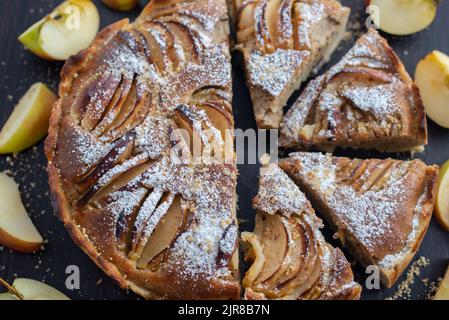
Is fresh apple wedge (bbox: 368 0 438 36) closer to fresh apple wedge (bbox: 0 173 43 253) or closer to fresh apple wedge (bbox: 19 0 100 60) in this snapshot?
fresh apple wedge (bbox: 19 0 100 60)

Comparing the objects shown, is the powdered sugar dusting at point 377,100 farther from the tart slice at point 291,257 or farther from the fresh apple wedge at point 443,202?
the tart slice at point 291,257

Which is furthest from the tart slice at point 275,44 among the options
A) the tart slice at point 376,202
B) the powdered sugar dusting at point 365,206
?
the powdered sugar dusting at point 365,206

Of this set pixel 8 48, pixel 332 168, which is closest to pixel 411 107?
pixel 332 168

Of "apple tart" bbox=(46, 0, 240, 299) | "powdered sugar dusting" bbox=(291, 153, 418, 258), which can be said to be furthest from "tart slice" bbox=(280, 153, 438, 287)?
"apple tart" bbox=(46, 0, 240, 299)

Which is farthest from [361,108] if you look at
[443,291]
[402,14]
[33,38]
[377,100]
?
[33,38]

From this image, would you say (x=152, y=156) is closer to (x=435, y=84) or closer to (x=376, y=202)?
(x=376, y=202)

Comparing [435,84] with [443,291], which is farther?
[435,84]
